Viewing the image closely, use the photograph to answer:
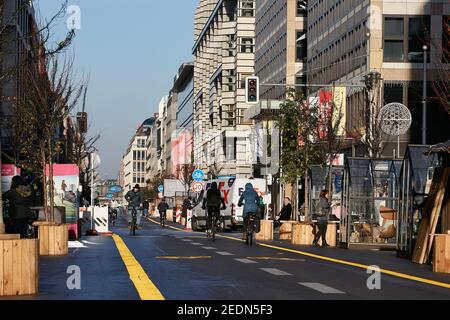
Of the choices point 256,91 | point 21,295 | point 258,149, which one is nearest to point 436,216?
point 21,295

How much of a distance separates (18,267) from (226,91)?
118231mm

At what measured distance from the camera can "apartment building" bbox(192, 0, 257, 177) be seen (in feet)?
408

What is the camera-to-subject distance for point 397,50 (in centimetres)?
6588

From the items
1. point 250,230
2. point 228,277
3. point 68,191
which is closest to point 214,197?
point 250,230

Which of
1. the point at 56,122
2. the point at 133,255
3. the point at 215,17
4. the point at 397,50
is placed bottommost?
the point at 133,255

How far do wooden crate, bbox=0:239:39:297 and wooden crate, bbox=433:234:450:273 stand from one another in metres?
8.75

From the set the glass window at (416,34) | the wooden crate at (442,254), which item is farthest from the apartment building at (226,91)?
the wooden crate at (442,254)

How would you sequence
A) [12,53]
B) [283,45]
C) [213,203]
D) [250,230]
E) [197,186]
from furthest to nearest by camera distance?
[283,45], [197,186], [213,203], [250,230], [12,53]

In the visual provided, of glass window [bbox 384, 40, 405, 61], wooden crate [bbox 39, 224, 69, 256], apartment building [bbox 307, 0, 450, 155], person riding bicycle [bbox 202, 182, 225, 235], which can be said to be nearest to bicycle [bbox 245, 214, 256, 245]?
person riding bicycle [bbox 202, 182, 225, 235]

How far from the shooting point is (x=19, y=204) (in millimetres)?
24297

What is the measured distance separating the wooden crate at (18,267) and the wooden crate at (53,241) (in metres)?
11.1

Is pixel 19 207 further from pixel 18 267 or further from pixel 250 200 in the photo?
pixel 18 267

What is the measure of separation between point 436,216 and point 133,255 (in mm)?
6233
